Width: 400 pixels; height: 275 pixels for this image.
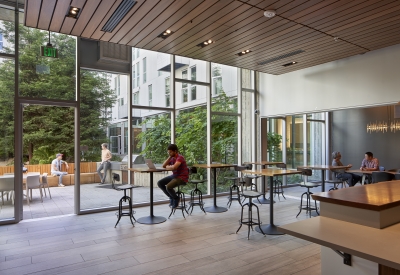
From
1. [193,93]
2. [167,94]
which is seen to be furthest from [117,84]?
[193,93]

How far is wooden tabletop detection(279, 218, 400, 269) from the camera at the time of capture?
1.45 m

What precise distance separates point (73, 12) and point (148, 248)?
11.8 feet

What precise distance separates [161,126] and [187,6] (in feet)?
12.3

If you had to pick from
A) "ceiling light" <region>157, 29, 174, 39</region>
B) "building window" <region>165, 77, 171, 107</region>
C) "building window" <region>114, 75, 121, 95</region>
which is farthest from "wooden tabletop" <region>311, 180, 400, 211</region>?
"building window" <region>114, 75, 121, 95</region>

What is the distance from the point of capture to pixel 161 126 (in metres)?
7.09

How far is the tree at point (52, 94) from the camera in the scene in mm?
5391

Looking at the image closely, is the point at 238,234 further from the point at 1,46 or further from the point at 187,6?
the point at 1,46

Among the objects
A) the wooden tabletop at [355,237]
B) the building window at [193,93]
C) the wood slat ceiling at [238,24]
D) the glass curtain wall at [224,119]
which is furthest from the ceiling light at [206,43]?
the wooden tabletop at [355,237]

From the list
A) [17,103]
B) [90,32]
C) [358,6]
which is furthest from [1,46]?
[358,6]

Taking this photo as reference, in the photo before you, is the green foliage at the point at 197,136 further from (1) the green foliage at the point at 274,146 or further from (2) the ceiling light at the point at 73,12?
(2) the ceiling light at the point at 73,12

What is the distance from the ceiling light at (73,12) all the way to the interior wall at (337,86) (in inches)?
223

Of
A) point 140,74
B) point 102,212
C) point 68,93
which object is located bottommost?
point 102,212

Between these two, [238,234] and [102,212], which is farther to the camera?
[102,212]

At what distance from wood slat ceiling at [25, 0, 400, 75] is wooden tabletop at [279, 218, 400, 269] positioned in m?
2.96
